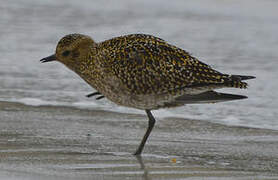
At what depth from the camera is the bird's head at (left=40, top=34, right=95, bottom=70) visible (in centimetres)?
563

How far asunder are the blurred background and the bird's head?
1776 mm

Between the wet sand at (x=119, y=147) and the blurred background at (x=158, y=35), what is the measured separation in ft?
1.51

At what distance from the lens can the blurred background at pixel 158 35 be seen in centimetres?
754

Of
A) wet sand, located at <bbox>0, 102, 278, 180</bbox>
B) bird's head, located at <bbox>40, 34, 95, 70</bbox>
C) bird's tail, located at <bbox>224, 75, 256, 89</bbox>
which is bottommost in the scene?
wet sand, located at <bbox>0, 102, 278, 180</bbox>

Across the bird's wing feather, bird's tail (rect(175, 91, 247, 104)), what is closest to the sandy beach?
bird's tail (rect(175, 91, 247, 104))

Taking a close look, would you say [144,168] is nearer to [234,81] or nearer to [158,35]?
[234,81]

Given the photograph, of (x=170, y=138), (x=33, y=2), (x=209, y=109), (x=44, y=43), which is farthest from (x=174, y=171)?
(x=33, y=2)

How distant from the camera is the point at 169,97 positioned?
5.44 meters

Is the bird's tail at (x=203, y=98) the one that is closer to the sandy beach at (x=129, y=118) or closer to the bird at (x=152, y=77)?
the bird at (x=152, y=77)

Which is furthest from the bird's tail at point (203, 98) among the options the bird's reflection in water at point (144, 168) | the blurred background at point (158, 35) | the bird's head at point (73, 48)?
the blurred background at point (158, 35)

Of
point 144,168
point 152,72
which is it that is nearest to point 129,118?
point 152,72

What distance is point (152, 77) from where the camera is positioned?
5383 mm

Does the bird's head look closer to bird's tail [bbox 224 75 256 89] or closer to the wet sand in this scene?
the wet sand

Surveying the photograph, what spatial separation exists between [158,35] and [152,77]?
680 centimetres
